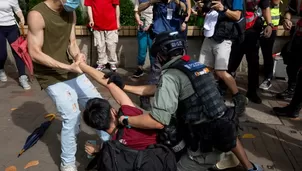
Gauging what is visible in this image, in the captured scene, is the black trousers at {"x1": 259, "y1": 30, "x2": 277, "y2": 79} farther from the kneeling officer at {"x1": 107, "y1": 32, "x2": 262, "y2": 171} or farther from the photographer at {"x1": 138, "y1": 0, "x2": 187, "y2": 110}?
the kneeling officer at {"x1": 107, "y1": 32, "x2": 262, "y2": 171}

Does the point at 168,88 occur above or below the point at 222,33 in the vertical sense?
below

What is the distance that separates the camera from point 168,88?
217 cm

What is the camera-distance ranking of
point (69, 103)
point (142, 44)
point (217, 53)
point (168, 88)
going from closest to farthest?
point (168, 88)
point (69, 103)
point (217, 53)
point (142, 44)

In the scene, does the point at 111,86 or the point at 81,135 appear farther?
the point at 81,135

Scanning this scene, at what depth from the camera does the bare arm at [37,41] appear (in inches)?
105

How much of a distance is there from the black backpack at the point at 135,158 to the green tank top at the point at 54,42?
0.94 metres

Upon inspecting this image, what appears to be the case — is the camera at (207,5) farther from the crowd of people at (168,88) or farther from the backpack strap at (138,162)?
the backpack strap at (138,162)

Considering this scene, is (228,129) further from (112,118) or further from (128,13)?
(128,13)

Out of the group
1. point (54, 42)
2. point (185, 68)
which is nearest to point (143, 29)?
point (54, 42)

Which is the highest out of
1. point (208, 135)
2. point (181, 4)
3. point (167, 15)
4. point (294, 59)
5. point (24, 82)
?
point (181, 4)

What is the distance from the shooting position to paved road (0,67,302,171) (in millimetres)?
3270

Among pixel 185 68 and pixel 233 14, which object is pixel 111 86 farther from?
pixel 233 14

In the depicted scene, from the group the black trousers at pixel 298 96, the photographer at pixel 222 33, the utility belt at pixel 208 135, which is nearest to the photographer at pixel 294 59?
the black trousers at pixel 298 96

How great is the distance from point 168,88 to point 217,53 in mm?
2155
